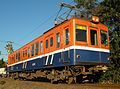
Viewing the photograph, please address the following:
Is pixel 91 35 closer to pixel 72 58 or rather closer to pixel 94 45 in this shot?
pixel 94 45

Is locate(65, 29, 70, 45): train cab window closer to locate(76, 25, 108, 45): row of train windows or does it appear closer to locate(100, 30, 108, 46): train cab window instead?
locate(76, 25, 108, 45): row of train windows

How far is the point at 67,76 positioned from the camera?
44.8 ft

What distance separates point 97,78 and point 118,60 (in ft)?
5.99

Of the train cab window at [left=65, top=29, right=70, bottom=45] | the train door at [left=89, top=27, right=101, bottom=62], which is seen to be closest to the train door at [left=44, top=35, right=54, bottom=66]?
the train cab window at [left=65, top=29, right=70, bottom=45]

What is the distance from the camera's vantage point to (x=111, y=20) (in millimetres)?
17391

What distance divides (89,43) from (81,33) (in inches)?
28.3

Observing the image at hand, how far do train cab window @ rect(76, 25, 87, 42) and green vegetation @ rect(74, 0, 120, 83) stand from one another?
3.07m

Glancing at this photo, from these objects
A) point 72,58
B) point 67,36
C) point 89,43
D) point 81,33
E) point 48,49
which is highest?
point 81,33

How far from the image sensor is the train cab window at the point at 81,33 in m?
13.3

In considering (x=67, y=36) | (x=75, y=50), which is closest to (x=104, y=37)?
(x=67, y=36)

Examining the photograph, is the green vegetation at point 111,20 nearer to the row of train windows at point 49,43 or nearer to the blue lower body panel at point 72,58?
the blue lower body panel at point 72,58

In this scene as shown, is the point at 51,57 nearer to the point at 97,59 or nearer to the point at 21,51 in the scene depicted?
the point at 97,59

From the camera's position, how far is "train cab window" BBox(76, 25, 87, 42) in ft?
43.8

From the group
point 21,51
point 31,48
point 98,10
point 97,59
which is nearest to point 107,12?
point 98,10
